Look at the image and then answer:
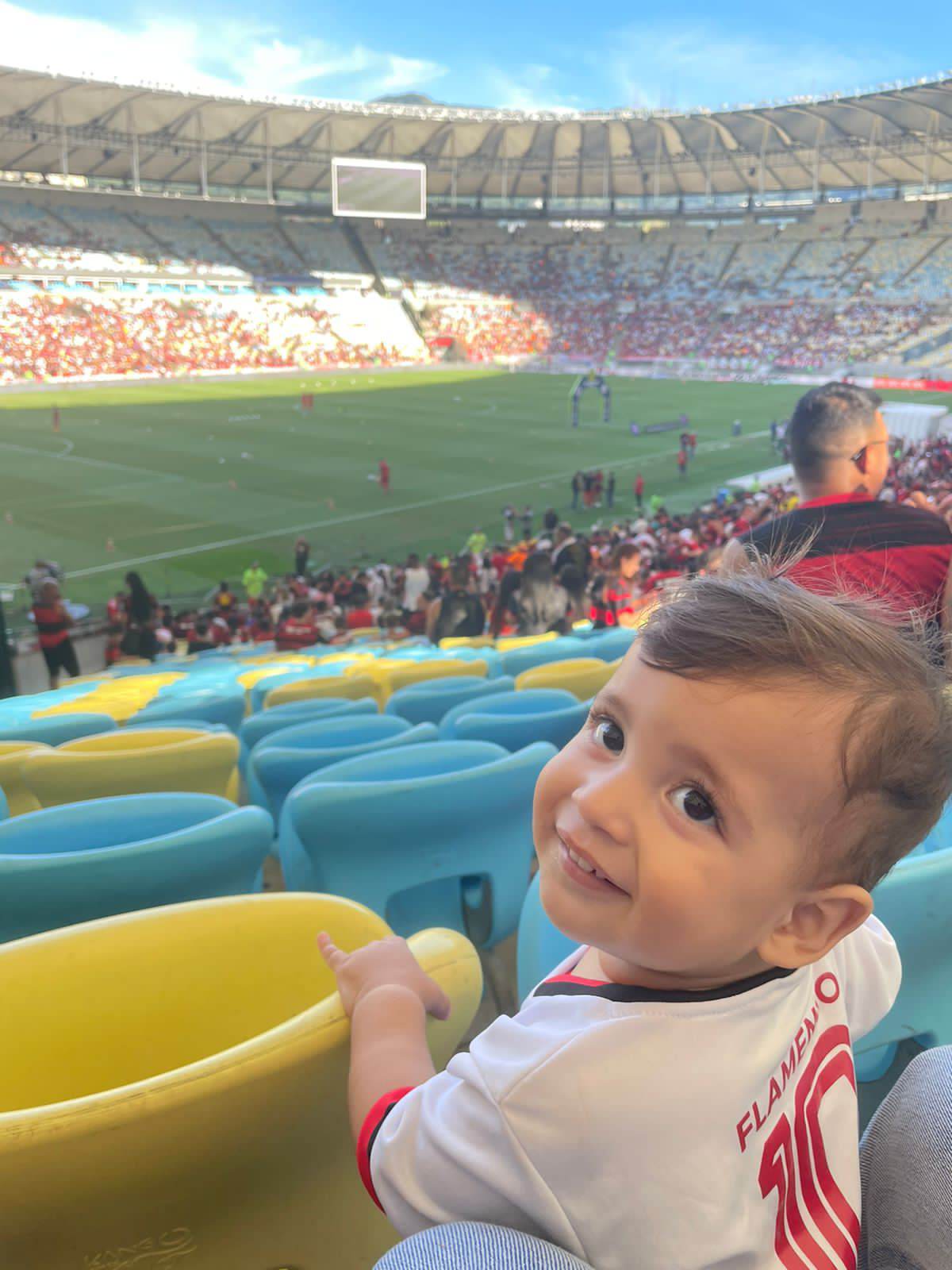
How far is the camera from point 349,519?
19812 mm

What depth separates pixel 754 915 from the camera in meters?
0.92

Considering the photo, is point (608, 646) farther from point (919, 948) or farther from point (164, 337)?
point (164, 337)

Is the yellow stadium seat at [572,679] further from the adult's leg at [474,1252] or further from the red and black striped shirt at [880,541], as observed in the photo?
the adult's leg at [474,1252]

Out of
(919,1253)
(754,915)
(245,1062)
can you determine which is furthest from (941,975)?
(245,1062)

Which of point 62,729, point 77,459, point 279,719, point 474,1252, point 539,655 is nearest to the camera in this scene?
point 474,1252

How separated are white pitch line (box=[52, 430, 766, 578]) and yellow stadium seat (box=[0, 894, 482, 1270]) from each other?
15738 millimetres

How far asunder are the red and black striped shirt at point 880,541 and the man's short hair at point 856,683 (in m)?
1.38

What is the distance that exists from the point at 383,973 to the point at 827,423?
2.16 m

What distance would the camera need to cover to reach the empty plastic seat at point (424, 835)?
1856 millimetres

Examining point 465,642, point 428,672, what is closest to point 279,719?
point 428,672

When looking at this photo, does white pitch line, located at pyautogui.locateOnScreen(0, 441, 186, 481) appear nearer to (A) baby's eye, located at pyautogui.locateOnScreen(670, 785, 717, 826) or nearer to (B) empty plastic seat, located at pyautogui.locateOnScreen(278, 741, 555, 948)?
(B) empty plastic seat, located at pyautogui.locateOnScreen(278, 741, 555, 948)

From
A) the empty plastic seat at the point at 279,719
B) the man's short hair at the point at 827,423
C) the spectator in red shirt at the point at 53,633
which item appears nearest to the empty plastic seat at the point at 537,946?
the man's short hair at the point at 827,423

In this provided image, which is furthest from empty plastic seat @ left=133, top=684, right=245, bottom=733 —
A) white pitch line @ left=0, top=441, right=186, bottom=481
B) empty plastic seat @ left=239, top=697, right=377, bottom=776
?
white pitch line @ left=0, top=441, right=186, bottom=481

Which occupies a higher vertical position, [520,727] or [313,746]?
[520,727]
